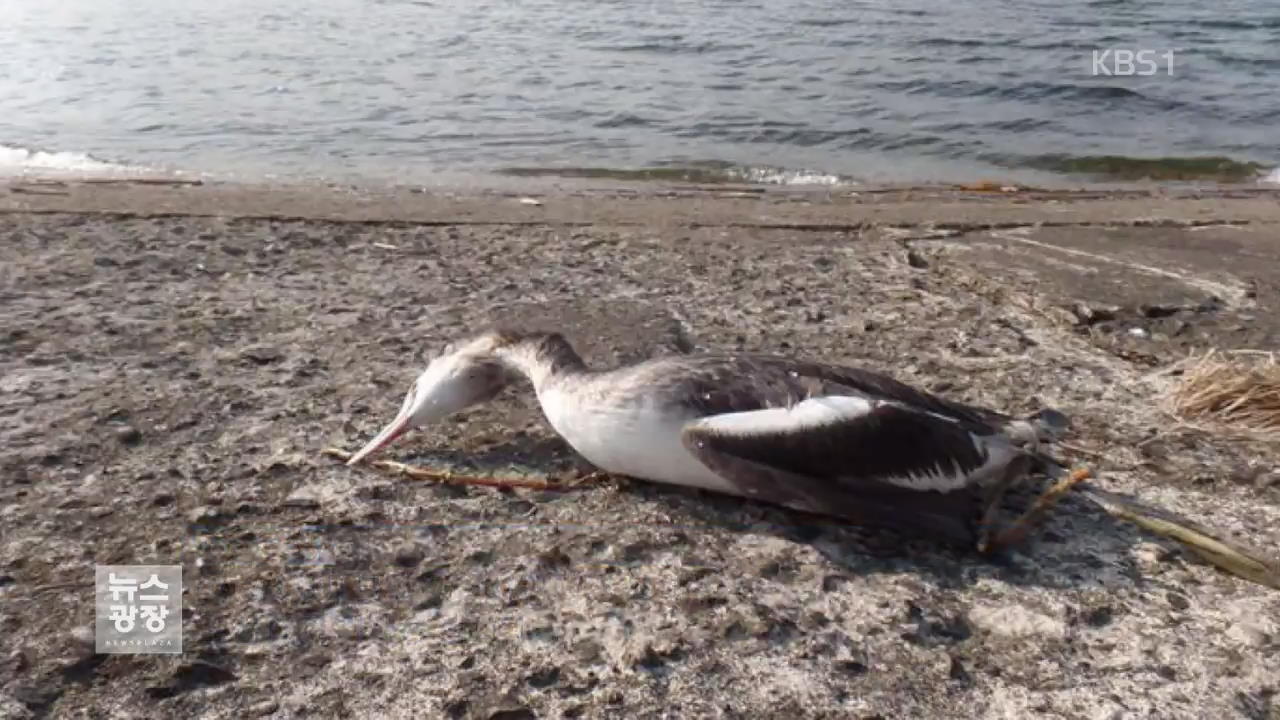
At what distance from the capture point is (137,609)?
9.00 feet

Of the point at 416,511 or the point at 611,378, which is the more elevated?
the point at 611,378

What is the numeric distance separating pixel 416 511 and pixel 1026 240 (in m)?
4.15

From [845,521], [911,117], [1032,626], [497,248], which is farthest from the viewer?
[911,117]

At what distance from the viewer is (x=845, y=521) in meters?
3.26

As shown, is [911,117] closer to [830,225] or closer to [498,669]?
[830,225]

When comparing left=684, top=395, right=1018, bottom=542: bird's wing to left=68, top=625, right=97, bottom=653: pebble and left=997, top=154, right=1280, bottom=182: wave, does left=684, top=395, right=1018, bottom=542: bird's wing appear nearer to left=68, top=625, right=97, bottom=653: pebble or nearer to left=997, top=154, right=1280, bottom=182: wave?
left=68, top=625, right=97, bottom=653: pebble

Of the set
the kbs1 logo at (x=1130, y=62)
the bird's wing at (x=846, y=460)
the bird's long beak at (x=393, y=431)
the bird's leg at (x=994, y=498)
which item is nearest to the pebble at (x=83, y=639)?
the bird's long beak at (x=393, y=431)

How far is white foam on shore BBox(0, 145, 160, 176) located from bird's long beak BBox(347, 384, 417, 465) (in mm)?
8866

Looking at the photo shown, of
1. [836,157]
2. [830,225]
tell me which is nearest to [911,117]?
[836,157]

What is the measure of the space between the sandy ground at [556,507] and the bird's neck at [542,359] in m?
0.25

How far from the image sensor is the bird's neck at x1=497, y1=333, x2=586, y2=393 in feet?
11.9

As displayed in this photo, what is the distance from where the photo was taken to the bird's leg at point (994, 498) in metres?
3.15

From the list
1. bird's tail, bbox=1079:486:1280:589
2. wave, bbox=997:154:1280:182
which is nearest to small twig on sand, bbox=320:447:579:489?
bird's tail, bbox=1079:486:1280:589

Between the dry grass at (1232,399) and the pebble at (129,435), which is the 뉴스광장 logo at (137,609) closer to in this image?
the pebble at (129,435)
